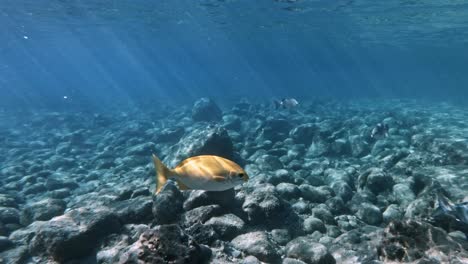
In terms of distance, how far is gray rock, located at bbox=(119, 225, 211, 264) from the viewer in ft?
12.4

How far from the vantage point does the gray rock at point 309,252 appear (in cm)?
541

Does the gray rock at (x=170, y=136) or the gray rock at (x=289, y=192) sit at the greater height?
the gray rock at (x=289, y=192)

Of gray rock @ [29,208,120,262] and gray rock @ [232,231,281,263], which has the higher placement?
gray rock @ [29,208,120,262]

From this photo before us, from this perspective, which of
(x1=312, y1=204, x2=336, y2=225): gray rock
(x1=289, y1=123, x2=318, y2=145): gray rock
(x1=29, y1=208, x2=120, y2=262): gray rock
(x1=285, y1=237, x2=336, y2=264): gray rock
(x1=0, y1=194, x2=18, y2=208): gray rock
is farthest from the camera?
(x1=289, y1=123, x2=318, y2=145): gray rock

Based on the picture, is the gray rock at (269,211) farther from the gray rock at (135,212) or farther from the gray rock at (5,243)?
the gray rock at (5,243)

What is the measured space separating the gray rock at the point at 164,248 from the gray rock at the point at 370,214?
526 centimetres

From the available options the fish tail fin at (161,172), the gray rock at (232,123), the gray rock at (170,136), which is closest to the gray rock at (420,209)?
the fish tail fin at (161,172)

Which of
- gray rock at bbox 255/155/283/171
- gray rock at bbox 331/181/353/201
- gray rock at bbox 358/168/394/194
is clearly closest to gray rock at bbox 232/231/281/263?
gray rock at bbox 331/181/353/201

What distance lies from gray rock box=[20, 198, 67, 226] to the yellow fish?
238 inches

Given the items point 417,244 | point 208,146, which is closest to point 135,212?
point 208,146

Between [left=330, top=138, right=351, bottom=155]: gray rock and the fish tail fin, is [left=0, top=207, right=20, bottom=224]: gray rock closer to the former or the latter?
the fish tail fin

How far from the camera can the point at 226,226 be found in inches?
248

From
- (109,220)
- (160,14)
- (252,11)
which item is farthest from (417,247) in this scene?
(160,14)

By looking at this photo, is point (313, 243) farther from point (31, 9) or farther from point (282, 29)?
point (282, 29)
